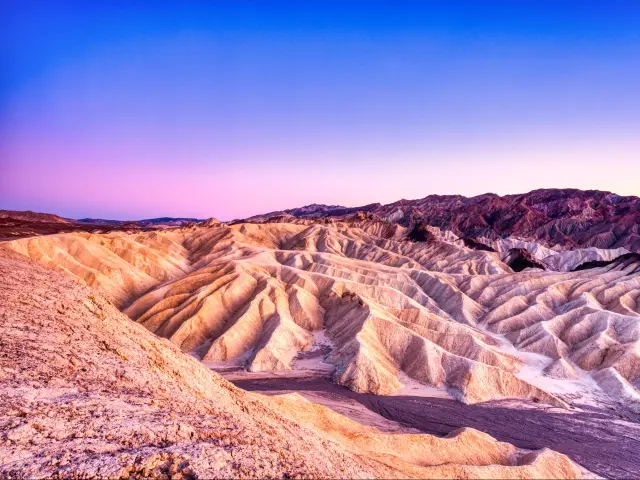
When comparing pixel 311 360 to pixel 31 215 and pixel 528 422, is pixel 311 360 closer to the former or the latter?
pixel 528 422

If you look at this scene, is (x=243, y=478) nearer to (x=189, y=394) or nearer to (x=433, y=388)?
(x=189, y=394)

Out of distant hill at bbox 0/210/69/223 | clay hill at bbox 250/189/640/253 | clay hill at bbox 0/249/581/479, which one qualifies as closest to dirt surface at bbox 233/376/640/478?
clay hill at bbox 0/249/581/479

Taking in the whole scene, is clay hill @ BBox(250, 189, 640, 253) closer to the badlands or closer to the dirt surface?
the badlands

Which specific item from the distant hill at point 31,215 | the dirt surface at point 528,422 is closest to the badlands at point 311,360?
the dirt surface at point 528,422

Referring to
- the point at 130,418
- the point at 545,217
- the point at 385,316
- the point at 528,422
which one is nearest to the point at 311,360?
the point at 385,316

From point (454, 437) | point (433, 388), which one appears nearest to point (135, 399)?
point (454, 437)

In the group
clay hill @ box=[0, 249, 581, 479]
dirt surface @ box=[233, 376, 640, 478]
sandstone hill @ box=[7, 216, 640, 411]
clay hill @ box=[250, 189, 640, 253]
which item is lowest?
dirt surface @ box=[233, 376, 640, 478]
